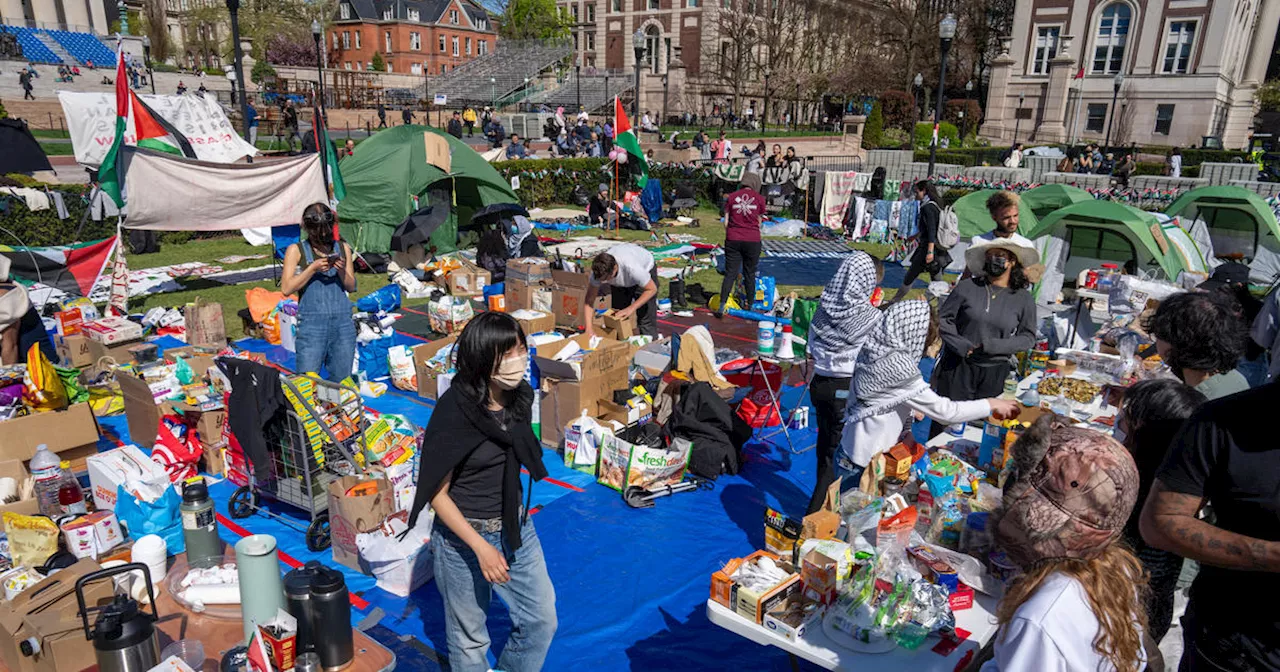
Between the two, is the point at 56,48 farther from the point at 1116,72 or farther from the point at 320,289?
the point at 1116,72

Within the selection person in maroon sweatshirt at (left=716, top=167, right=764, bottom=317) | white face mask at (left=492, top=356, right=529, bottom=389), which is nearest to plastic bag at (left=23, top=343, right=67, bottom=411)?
white face mask at (left=492, top=356, right=529, bottom=389)

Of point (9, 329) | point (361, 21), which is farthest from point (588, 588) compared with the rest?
point (361, 21)

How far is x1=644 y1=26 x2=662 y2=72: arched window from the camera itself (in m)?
59.1

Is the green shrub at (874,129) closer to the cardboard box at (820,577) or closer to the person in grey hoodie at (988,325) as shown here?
the person in grey hoodie at (988,325)

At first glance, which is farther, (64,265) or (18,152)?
(18,152)

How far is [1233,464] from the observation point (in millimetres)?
2115

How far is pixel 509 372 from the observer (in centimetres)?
287

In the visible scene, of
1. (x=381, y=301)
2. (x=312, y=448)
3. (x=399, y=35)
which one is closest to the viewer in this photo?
(x=312, y=448)

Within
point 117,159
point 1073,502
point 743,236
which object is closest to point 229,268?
point 117,159

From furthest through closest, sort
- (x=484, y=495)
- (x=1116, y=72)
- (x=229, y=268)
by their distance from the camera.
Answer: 1. (x=1116, y=72)
2. (x=229, y=268)
3. (x=484, y=495)

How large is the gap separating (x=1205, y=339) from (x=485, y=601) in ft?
10.4

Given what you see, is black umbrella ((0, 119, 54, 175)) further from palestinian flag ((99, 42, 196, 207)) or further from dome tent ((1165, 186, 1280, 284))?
dome tent ((1165, 186, 1280, 284))

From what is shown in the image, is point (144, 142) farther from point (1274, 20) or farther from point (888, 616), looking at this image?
point (1274, 20)

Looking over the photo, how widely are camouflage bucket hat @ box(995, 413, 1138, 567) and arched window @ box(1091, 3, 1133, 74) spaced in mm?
48729
